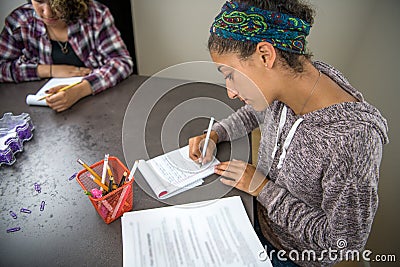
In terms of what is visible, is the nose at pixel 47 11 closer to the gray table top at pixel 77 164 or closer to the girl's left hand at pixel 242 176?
the gray table top at pixel 77 164

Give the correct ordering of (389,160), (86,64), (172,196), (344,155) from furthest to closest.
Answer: (86,64) → (389,160) → (172,196) → (344,155)

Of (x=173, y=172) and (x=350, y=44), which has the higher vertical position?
(x=350, y=44)

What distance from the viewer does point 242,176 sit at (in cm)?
87

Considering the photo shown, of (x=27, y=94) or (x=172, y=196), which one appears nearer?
(x=172, y=196)

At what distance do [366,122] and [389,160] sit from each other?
63 centimetres

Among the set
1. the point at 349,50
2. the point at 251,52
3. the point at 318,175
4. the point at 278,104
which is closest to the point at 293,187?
the point at 318,175

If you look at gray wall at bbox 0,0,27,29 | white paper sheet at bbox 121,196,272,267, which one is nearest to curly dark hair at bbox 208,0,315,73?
white paper sheet at bbox 121,196,272,267

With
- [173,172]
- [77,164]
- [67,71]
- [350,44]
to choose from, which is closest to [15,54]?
[67,71]

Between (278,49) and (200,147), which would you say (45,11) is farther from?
(278,49)

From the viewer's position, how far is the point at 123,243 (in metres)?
Answer: 0.73

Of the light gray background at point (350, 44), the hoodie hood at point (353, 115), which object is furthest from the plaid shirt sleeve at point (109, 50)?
the hoodie hood at point (353, 115)

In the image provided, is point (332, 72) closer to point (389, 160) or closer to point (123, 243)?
point (389, 160)

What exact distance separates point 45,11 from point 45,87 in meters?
0.31

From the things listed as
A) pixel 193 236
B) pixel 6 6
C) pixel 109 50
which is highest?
pixel 6 6
